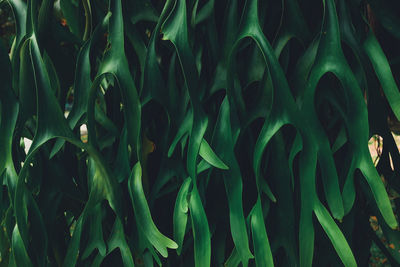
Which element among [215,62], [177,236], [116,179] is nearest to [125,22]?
[215,62]

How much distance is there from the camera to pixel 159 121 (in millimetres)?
1000

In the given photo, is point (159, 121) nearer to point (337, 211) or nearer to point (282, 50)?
point (282, 50)

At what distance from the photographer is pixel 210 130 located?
895 millimetres

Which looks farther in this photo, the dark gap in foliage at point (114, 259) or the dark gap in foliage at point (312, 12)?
the dark gap in foliage at point (114, 259)

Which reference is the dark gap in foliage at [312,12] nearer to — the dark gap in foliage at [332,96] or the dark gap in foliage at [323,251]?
the dark gap in foliage at [332,96]

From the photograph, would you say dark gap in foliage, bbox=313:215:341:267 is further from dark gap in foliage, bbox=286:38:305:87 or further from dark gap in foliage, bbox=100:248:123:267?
dark gap in foliage, bbox=100:248:123:267

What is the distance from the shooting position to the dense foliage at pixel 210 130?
2.67 feet

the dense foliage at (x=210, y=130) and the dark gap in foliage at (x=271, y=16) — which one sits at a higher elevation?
the dark gap in foliage at (x=271, y=16)

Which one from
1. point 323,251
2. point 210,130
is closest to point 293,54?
point 210,130

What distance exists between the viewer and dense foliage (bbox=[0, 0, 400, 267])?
814 mm

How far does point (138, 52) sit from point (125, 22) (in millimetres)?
68

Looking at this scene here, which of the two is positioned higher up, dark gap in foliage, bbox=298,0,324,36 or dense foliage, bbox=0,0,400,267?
dark gap in foliage, bbox=298,0,324,36

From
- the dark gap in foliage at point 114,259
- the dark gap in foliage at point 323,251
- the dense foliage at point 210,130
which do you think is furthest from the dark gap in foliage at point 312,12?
the dark gap in foliage at point 114,259

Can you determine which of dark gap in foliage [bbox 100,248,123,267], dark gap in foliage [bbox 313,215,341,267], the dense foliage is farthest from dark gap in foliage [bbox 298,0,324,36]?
dark gap in foliage [bbox 100,248,123,267]
